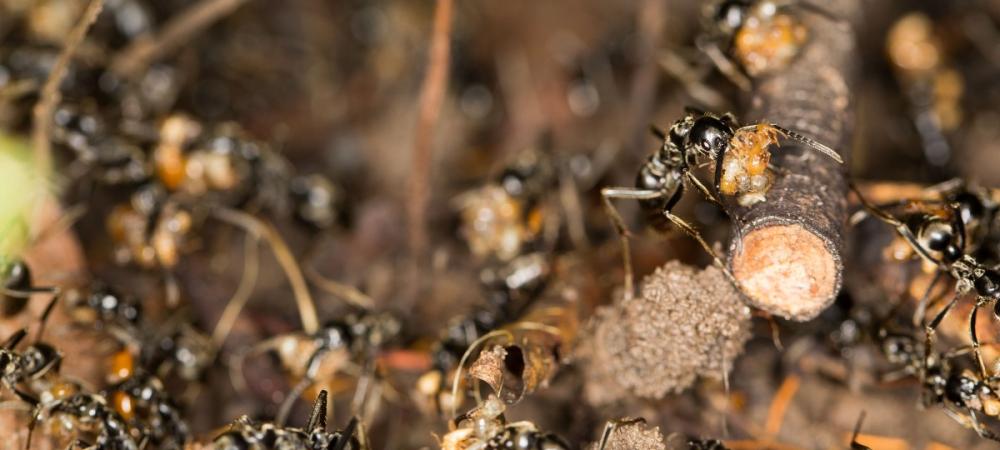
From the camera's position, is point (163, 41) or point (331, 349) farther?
point (163, 41)

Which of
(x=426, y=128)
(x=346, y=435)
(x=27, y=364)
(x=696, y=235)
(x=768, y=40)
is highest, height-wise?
(x=768, y=40)

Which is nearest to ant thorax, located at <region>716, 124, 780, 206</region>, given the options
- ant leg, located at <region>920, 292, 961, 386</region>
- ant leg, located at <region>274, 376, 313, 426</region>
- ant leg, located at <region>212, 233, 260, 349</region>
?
ant leg, located at <region>920, 292, 961, 386</region>

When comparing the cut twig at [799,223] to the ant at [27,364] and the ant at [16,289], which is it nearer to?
the ant at [27,364]

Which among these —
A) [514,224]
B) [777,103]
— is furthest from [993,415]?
[514,224]

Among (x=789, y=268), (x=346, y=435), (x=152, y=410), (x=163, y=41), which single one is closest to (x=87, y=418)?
(x=152, y=410)

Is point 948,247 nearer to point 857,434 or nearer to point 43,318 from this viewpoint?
point 857,434

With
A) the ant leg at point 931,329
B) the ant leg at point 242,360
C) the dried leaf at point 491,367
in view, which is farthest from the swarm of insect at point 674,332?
the ant leg at point 242,360
